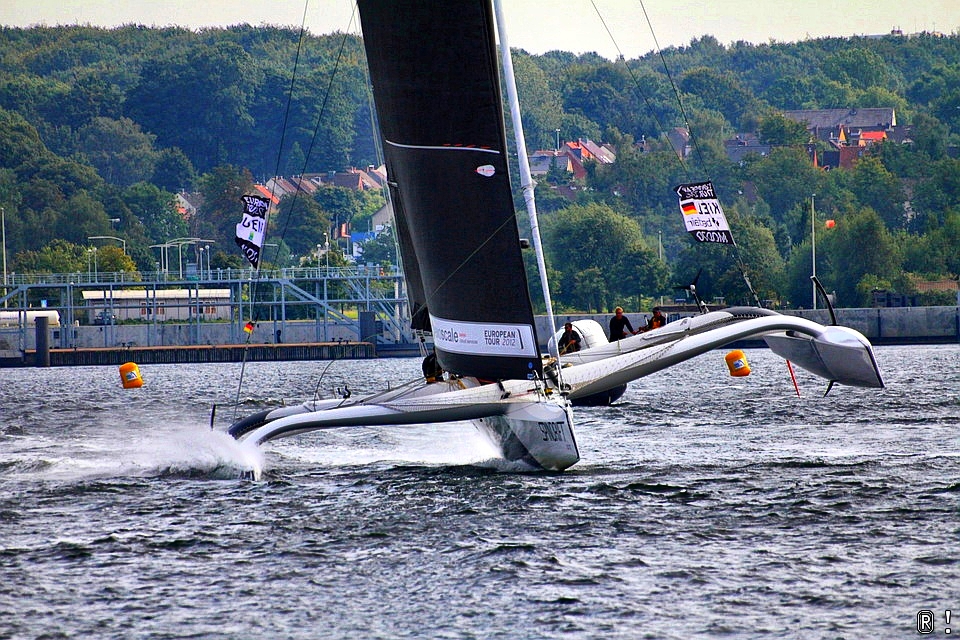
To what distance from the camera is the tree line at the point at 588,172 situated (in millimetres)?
83500

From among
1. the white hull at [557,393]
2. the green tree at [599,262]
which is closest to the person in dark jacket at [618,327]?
the white hull at [557,393]

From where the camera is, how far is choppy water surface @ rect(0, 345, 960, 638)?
470 inches

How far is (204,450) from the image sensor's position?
21125mm

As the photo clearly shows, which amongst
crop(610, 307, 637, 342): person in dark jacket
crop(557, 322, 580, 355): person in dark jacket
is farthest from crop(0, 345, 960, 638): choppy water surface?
crop(610, 307, 637, 342): person in dark jacket

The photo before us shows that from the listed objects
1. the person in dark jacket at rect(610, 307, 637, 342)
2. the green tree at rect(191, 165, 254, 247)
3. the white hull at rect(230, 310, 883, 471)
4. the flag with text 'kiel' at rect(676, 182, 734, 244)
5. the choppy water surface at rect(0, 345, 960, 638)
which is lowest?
the choppy water surface at rect(0, 345, 960, 638)

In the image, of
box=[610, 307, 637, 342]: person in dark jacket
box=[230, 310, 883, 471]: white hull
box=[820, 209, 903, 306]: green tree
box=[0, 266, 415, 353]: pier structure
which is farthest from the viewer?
box=[820, 209, 903, 306]: green tree

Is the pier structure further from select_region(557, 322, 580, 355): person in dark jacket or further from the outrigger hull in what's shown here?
the outrigger hull

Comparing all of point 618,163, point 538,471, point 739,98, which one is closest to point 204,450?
point 538,471

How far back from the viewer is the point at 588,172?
125 metres

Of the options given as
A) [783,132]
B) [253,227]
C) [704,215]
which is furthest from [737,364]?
[783,132]

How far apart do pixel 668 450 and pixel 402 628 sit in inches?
414

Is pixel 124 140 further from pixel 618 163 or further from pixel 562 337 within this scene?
pixel 562 337

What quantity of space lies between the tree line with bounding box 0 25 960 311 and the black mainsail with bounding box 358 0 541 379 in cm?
1039

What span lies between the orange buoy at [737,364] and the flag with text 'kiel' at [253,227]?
52.7ft
